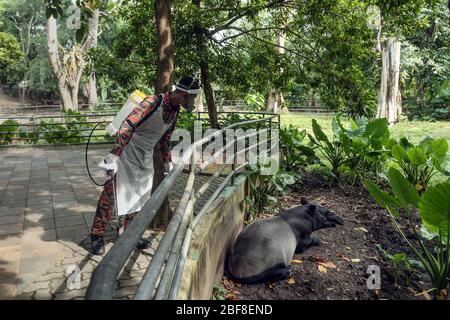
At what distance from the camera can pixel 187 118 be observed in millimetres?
13039

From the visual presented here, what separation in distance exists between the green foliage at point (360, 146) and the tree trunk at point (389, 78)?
12.6 metres

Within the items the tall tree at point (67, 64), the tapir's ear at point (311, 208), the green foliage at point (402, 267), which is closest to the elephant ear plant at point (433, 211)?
the green foliage at point (402, 267)

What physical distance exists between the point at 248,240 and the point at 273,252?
276 millimetres

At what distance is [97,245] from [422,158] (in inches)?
188

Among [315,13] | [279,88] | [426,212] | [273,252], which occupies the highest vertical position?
[315,13]

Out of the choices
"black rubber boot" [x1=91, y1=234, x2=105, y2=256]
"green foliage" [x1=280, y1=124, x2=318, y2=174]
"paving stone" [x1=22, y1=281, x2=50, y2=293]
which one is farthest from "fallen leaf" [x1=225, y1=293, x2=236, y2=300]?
"green foliage" [x1=280, y1=124, x2=318, y2=174]

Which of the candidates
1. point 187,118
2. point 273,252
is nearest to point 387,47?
point 187,118

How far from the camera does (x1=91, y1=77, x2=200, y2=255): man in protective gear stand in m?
3.64

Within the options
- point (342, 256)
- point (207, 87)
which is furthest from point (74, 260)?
point (207, 87)

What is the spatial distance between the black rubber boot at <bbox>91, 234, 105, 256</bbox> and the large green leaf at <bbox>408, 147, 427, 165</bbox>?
4569 millimetres

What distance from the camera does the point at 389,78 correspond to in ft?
64.0

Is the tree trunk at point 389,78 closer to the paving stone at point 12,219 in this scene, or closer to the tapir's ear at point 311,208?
the tapir's ear at point 311,208

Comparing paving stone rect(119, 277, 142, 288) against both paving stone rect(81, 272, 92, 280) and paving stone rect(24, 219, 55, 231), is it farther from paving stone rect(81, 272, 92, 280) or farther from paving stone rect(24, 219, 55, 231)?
paving stone rect(24, 219, 55, 231)

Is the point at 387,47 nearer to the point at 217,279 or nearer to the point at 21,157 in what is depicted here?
the point at 21,157
